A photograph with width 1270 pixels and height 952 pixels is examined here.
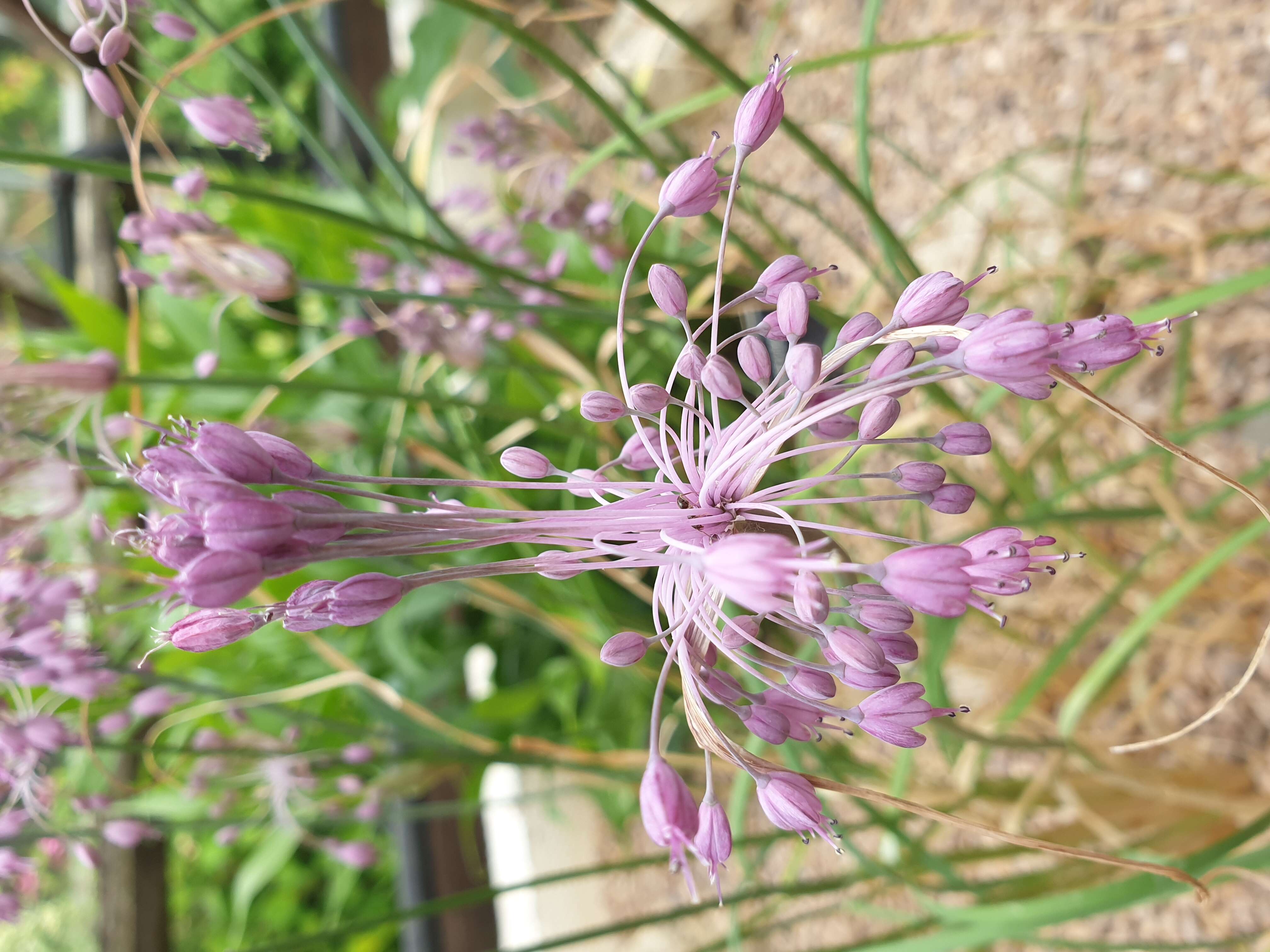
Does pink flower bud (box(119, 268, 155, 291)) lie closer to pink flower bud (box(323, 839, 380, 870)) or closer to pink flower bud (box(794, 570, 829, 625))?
pink flower bud (box(794, 570, 829, 625))

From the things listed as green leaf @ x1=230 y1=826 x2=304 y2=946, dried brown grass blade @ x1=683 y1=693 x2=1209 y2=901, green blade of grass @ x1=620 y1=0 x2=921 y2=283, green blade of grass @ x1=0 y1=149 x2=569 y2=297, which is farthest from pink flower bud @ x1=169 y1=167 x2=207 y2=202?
green leaf @ x1=230 y1=826 x2=304 y2=946

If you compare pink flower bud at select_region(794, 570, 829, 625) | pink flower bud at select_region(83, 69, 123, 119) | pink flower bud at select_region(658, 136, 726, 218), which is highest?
pink flower bud at select_region(83, 69, 123, 119)

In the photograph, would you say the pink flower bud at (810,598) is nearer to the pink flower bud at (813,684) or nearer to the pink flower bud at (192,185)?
the pink flower bud at (813,684)

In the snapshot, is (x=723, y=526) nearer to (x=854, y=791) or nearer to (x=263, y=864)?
(x=854, y=791)

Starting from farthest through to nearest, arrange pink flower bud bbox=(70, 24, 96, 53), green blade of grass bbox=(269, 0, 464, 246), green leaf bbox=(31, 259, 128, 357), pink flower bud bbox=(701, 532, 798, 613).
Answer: green leaf bbox=(31, 259, 128, 357)
green blade of grass bbox=(269, 0, 464, 246)
pink flower bud bbox=(70, 24, 96, 53)
pink flower bud bbox=(701, 532, 798, 613)

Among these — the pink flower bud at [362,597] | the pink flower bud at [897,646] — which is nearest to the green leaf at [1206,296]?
the pink flower bud at [897,646]

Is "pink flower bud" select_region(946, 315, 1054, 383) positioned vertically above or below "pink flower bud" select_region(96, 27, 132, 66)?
below
